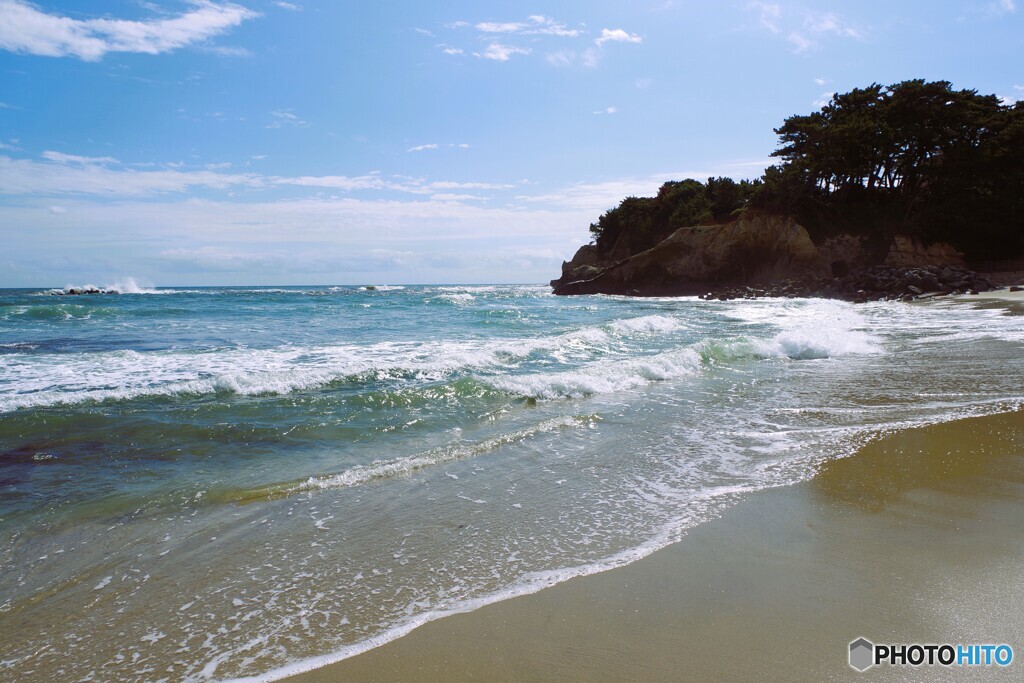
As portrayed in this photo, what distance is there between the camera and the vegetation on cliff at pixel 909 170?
1318 inches

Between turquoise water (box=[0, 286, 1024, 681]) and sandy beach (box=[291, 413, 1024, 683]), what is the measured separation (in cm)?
24

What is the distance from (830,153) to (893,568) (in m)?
39.7

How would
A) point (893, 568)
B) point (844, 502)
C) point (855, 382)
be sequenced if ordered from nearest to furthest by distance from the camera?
point (893, 568) < point (844, 502) < point (855, 382)

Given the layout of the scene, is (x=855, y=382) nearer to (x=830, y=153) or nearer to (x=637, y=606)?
(x=637, y=606)

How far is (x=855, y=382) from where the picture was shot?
26.6 feet

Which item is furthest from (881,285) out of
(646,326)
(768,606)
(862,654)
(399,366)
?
(862,654)

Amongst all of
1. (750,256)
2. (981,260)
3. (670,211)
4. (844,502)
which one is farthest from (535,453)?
(670,211)

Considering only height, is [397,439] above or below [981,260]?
below

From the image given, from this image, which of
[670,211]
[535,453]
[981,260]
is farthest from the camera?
[670,211]

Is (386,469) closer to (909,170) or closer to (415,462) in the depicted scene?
A: (415,462)

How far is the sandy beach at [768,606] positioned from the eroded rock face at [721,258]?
37.0 meters

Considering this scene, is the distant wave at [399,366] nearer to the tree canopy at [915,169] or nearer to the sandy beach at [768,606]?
the sandy beach at [768,606]

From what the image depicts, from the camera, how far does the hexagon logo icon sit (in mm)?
2158

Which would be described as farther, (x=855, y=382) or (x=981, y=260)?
(x=981, y=260)
